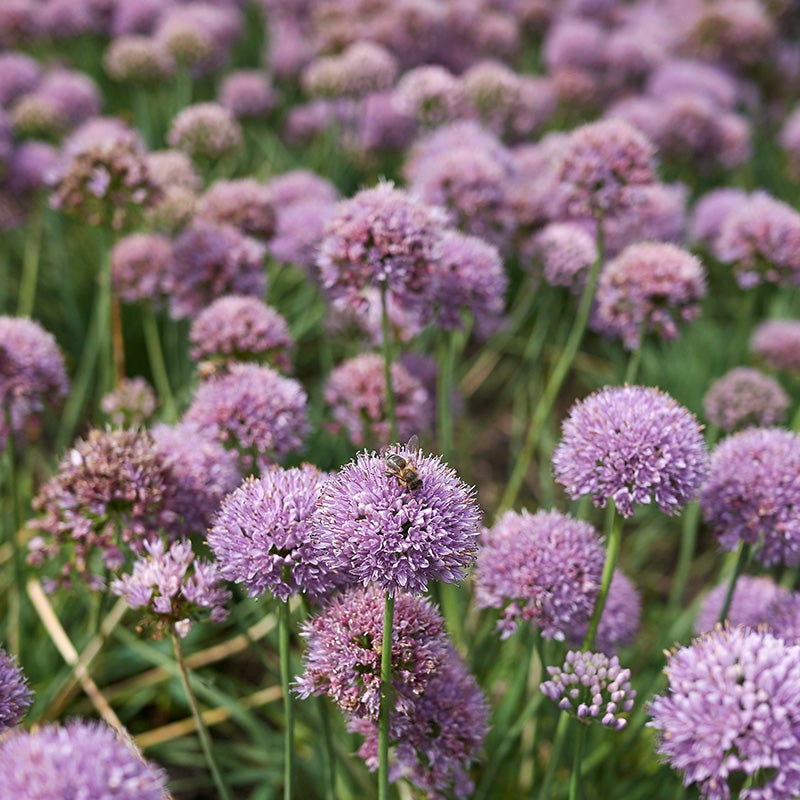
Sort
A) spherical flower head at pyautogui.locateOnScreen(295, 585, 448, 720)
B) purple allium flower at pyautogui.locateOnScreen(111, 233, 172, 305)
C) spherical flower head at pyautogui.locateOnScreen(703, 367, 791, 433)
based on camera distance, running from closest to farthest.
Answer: spherical flower head at pyautogui.locateOnScreen(295, 585, 448, 720) < spherical flower head at pyautogui.locateOnScreen(703, 367, 791, 433) < purple allium flower at pyautogui.locateOnScreen(111, 233, 172, 305)

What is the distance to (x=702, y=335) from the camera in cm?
416

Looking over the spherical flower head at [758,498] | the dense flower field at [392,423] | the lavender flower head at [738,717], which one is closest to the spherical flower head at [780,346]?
the dense flower field at [392,423]

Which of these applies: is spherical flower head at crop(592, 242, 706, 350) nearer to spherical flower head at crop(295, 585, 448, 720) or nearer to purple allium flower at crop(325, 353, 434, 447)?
purple allium flower at crop(325, 353, 434, 447)

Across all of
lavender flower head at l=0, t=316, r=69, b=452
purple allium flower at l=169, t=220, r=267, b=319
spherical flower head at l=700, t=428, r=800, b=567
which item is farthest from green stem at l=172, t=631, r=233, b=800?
purple allium flower at l=169, t=220, r=267, b=319

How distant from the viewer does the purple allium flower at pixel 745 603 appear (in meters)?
2.03

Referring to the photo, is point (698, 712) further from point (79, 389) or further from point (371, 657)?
point (79, 389)

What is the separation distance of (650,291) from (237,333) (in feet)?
3.60

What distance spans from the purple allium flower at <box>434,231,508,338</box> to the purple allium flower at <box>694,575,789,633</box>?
37.1 inches

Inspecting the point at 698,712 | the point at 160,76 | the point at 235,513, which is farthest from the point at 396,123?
the point at 698,712

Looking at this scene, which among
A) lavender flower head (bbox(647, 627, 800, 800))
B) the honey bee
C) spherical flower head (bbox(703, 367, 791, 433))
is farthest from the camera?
spherical flower head (bbox(703, 367, 791, 433))

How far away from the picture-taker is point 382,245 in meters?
2.10

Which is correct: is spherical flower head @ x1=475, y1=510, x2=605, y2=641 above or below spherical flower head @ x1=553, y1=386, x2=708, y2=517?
below

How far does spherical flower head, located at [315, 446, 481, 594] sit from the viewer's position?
4.49 feet

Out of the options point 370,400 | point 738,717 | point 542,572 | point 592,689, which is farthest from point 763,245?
point 738,717
